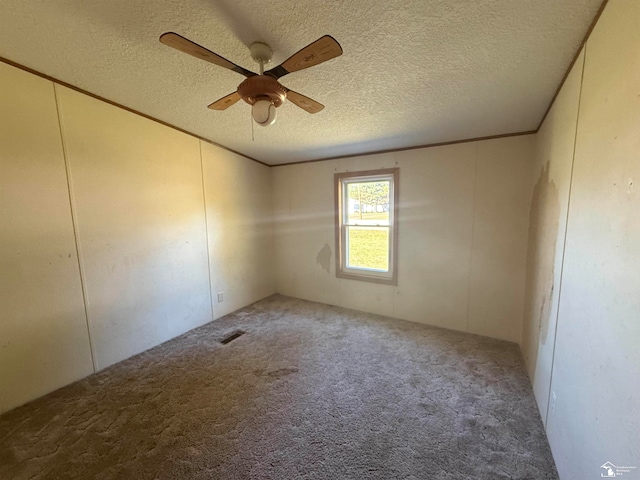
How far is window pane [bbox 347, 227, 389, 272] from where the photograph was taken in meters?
3.49

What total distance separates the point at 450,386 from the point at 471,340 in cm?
96

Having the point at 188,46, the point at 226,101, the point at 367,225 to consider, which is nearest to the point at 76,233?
the point at 226,101

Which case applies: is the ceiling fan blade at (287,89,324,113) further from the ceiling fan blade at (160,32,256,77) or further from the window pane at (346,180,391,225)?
the window pane at (346,180,391,225)

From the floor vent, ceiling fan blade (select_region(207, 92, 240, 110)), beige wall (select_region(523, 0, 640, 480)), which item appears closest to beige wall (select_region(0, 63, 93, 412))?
the floor vent

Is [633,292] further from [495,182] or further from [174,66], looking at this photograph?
[174,66]

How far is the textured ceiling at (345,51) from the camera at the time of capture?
1244 millimetres

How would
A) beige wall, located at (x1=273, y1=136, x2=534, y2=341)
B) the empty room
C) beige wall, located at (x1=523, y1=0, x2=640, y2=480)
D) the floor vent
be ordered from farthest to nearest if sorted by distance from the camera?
the floor vent, beige wall, located at (x1=273, y1=136, x2=534, y2=341), the empty room, beige wall, located at (x1=523, y1=0, x2=640, y2=480)

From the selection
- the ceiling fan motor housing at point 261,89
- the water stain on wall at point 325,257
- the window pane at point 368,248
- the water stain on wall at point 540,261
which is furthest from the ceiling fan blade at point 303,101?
the water stain on wall at point 325,257

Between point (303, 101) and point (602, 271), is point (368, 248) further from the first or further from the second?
point (602, 271)

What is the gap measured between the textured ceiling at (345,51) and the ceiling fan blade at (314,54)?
265 millimetres

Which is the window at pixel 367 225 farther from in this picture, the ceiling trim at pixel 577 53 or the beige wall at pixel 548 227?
the ceiling trim at pixel 577 53

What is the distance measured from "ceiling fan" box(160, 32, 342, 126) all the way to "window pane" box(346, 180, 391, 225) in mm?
2017

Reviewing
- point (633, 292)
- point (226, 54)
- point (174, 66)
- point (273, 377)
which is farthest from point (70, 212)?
point (633, 292)

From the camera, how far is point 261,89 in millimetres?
1340
